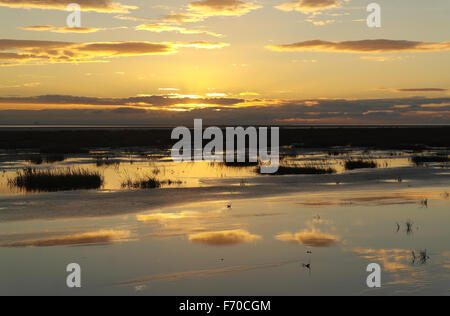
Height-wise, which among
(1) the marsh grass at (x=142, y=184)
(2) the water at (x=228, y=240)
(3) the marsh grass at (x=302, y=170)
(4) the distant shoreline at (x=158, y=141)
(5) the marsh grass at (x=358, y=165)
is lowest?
(2) the water at (x=228, y=240)

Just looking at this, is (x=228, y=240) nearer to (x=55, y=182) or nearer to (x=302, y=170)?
(x=55, y=182)

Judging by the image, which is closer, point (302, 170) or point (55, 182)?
point (55, 182)

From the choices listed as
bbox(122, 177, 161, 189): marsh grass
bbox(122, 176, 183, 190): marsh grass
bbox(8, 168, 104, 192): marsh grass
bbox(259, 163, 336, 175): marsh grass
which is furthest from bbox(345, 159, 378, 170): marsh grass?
bbox(8, 168, 104, 192): marsh grass

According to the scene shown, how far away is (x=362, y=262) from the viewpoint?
11352 millimetres

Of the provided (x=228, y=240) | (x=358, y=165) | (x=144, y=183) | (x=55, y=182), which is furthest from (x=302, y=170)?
(x=228, y=240)

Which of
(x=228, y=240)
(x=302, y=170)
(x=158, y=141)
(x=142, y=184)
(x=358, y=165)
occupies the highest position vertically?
(x=158, y=141)

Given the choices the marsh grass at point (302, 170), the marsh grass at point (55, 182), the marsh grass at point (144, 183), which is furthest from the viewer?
the marsh grass at point (302, 170)

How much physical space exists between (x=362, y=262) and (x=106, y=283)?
18.5 feet

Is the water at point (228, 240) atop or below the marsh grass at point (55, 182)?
below

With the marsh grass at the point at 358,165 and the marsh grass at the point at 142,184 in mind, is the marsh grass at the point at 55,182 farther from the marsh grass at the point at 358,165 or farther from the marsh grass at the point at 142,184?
the marsh grass at the point at 358,165

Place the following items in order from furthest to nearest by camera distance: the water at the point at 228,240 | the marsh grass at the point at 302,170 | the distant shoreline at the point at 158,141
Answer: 1. the distant shoreline at the point at 158,141
2. the marsh grass at the point at 302,170
3. the water at the point at 228,240

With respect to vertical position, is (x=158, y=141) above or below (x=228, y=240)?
above

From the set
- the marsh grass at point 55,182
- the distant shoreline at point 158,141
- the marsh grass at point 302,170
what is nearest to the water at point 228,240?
the marsh grass at point 55,182

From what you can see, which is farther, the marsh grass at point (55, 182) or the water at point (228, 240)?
the marsh grass at point (55, 182)
